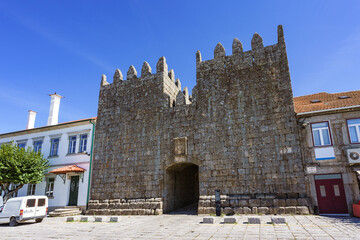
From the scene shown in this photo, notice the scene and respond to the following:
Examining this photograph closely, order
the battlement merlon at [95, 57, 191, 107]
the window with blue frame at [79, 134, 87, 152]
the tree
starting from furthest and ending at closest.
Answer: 1. the window with blue frame at [79, 134, 87, 152]
2. the tree
3. the battlement merlon at [95, 57, 191, 107]

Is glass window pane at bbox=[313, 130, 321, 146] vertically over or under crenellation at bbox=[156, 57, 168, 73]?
under

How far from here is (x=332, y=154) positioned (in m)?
11.1

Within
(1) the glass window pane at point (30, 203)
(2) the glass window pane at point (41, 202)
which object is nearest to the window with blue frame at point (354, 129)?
(2) the glass window pane at point (41, 202)

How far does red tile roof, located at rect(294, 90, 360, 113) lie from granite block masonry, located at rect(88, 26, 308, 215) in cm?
112

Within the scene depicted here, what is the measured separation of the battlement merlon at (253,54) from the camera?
513 inches

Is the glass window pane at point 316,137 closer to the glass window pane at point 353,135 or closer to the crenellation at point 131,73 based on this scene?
the glass window pane at point 353,135

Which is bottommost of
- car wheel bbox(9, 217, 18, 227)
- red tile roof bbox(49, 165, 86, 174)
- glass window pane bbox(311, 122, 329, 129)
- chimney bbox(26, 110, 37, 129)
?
car wheel bbox(9, 217, 18, 227)

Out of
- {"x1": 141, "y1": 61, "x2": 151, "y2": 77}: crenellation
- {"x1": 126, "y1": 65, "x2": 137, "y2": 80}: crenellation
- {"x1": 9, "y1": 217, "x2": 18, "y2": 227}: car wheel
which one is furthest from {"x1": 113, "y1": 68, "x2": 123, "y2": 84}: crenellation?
{"x1": 9, "y1": 217, "x2": 18, "y2": 227}: car wheel

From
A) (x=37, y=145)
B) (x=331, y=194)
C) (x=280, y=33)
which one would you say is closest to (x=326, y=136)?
(x=331, y=194)

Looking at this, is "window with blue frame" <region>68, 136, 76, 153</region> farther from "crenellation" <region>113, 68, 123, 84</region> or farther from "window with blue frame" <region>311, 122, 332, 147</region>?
"window with blue frame" <region>311, 122, 332, 147</region>

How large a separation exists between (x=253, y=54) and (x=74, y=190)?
14049 millimetres

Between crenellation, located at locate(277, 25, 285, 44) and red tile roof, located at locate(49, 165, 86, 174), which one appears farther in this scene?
red tile roof, located at locate(49, 165, 86, 174)

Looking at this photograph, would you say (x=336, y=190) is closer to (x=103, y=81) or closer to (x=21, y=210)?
(x=21, y=210)

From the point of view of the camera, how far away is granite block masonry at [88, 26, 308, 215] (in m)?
11.8
